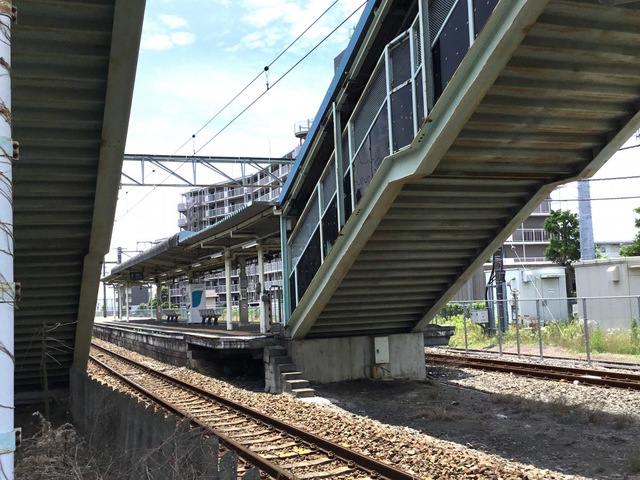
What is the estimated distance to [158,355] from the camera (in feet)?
72.8

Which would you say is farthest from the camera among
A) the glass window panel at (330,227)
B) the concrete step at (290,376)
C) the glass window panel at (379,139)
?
the concrete step at (290,376)

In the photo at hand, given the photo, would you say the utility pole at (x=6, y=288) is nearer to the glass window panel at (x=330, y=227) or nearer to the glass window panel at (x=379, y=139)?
the glass window panel at (x=379, y=139)

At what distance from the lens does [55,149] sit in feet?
24.7

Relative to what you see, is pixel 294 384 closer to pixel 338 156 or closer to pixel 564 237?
pixel 338 156

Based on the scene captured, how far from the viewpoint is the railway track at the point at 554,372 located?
12477 millimetres

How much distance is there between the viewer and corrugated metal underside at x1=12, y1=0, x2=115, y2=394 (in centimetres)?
611

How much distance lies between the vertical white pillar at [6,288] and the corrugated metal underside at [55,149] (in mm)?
3909

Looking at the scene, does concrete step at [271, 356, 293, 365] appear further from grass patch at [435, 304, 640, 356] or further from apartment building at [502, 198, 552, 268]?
apartment building at [502, 198, 552, 268]

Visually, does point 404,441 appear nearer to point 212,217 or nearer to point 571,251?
point 571,251

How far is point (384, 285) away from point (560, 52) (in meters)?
6.21

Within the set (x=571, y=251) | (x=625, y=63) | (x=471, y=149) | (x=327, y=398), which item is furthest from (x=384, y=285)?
(x=571, y=251)

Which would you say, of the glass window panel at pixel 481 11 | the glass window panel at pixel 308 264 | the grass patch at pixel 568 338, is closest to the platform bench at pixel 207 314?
the grass patch at pixel 568 338

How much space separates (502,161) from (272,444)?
5336 mm

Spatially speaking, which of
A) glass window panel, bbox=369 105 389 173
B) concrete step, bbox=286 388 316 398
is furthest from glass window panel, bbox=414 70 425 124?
concrete step, bbox=286 388 316 398
